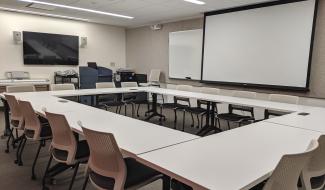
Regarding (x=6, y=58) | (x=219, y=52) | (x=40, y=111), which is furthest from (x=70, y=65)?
(x=40, y=111)

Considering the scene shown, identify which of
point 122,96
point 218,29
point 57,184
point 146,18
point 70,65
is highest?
point 146,18

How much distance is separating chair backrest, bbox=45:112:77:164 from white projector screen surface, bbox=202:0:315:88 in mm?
4342

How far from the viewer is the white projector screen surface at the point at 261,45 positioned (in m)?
4.60

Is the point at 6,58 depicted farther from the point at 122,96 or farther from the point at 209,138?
the point at 209,138

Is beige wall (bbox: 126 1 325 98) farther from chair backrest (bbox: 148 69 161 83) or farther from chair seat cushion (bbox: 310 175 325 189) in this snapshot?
chair seat cushion (bbox: 310 175 325 189)

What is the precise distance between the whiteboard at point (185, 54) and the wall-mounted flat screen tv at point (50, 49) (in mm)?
3124

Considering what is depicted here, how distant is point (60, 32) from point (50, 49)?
62cm

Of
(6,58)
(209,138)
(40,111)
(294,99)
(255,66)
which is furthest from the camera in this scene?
(6,58)

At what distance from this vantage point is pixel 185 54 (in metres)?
6.98

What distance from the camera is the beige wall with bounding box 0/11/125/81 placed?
6523 mm

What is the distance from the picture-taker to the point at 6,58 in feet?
21.5

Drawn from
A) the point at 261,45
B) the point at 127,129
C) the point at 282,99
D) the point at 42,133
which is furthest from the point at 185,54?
the point at 127,129

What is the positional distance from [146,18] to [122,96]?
8.70 feet

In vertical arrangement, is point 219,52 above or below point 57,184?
above
